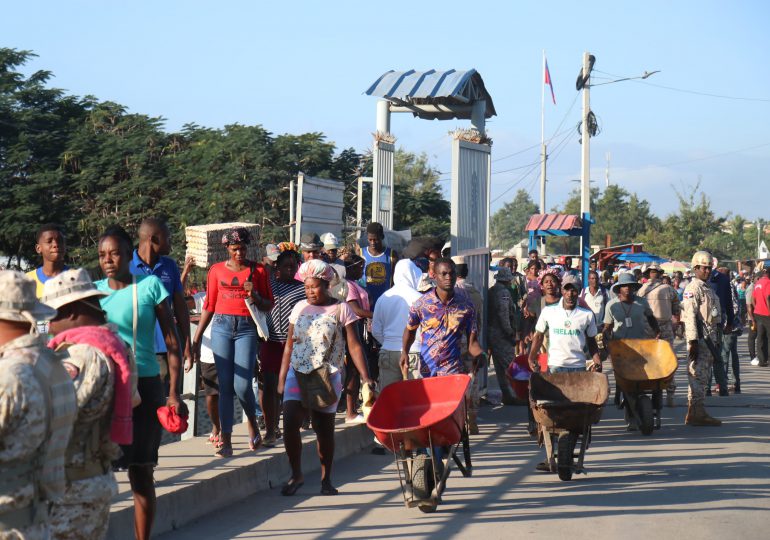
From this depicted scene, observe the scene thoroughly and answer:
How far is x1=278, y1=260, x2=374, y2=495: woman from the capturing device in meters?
8.80

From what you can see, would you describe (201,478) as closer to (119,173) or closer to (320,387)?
(320,387)

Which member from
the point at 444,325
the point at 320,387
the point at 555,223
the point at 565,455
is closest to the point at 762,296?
the point at 555,223

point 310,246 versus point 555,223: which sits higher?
point 555,223

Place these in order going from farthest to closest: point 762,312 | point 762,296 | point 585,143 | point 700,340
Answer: point 585,143
point 762,312
point 762,296
point 700,340

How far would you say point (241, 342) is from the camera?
9.62 meters

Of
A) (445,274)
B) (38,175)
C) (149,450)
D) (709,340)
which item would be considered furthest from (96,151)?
(149,450)

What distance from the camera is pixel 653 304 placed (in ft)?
54.1

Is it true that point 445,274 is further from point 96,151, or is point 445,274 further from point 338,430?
point 96,151

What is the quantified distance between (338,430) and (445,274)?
107 inches

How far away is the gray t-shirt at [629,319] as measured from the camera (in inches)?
555

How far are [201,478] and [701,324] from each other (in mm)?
7670

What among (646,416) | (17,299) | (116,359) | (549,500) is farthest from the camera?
(646,416)

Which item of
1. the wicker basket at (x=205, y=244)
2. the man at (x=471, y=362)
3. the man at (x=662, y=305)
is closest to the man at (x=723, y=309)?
the man at (x=662, y=305)

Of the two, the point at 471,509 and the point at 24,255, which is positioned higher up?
the point at 24,255
